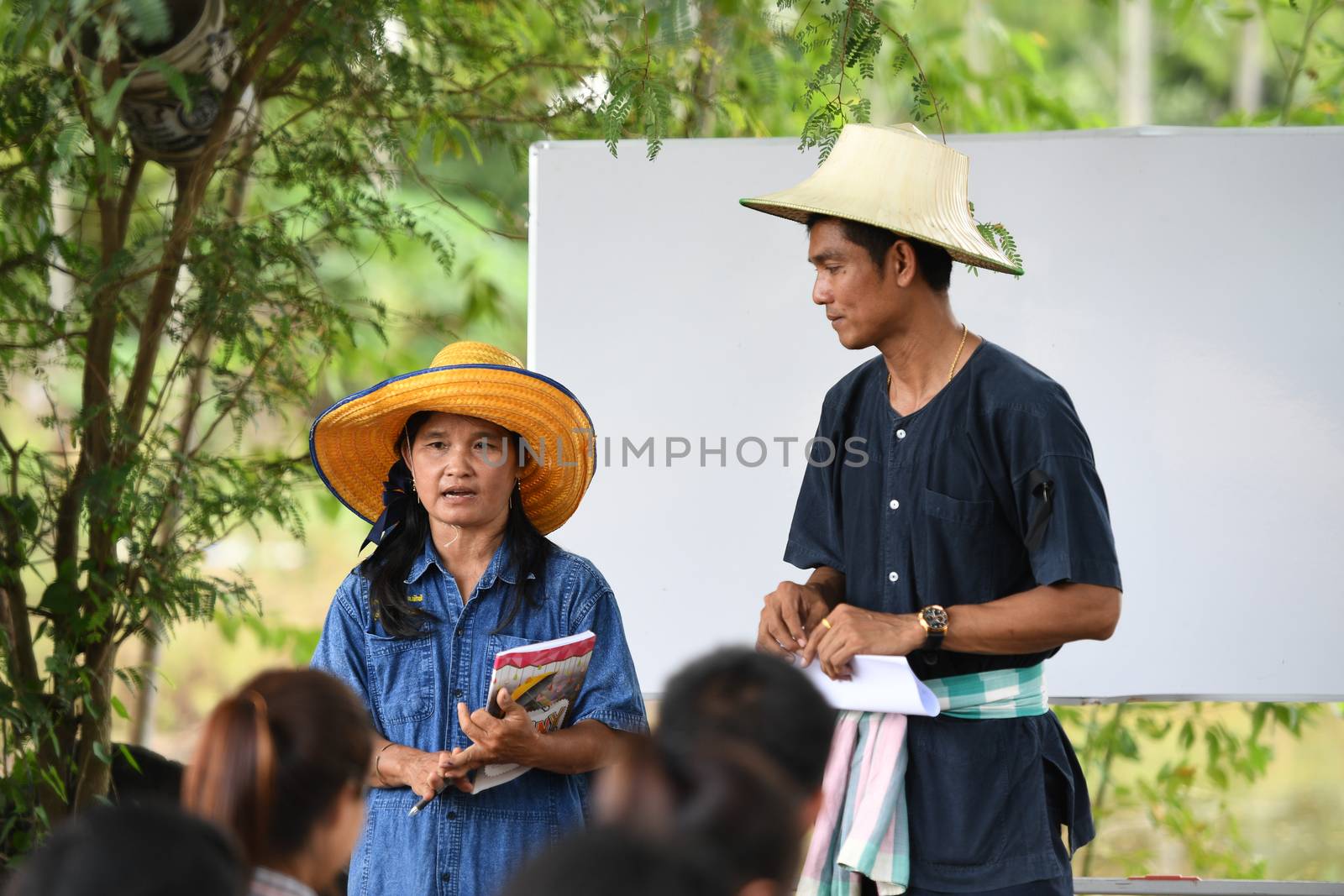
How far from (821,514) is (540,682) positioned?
0.58m

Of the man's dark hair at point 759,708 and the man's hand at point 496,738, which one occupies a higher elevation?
the man's dark hair at point 759,708

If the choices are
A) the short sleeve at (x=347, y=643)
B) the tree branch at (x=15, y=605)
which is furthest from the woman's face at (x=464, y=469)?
the tree branch at (x=15, y=605)

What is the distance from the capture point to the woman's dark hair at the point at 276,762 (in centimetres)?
154

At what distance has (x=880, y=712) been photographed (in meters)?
2.12

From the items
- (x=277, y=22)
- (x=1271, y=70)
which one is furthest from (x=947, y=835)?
(x=1271, y=70)

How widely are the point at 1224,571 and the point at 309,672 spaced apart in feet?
8.68

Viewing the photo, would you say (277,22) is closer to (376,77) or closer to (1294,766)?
(376,77)

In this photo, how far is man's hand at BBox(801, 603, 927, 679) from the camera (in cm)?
200

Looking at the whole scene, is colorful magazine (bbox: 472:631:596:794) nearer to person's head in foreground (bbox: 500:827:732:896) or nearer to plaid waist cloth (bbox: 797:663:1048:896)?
plaid waist cloth (bbox: 797:663:1048:896)

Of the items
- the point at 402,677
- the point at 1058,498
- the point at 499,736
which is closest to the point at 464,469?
the point at 402,677

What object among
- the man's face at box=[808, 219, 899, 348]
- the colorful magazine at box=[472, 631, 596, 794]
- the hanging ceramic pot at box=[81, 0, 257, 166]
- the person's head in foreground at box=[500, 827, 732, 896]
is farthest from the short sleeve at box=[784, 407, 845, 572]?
the hanging ceramic pot at box=[81, 0, 257, 166]

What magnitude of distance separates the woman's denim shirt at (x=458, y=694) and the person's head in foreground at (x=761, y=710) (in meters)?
0.59

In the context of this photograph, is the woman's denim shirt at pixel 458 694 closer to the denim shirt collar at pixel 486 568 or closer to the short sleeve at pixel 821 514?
the denim shirt collar at pixel 486 568

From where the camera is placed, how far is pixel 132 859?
1.20 meters
